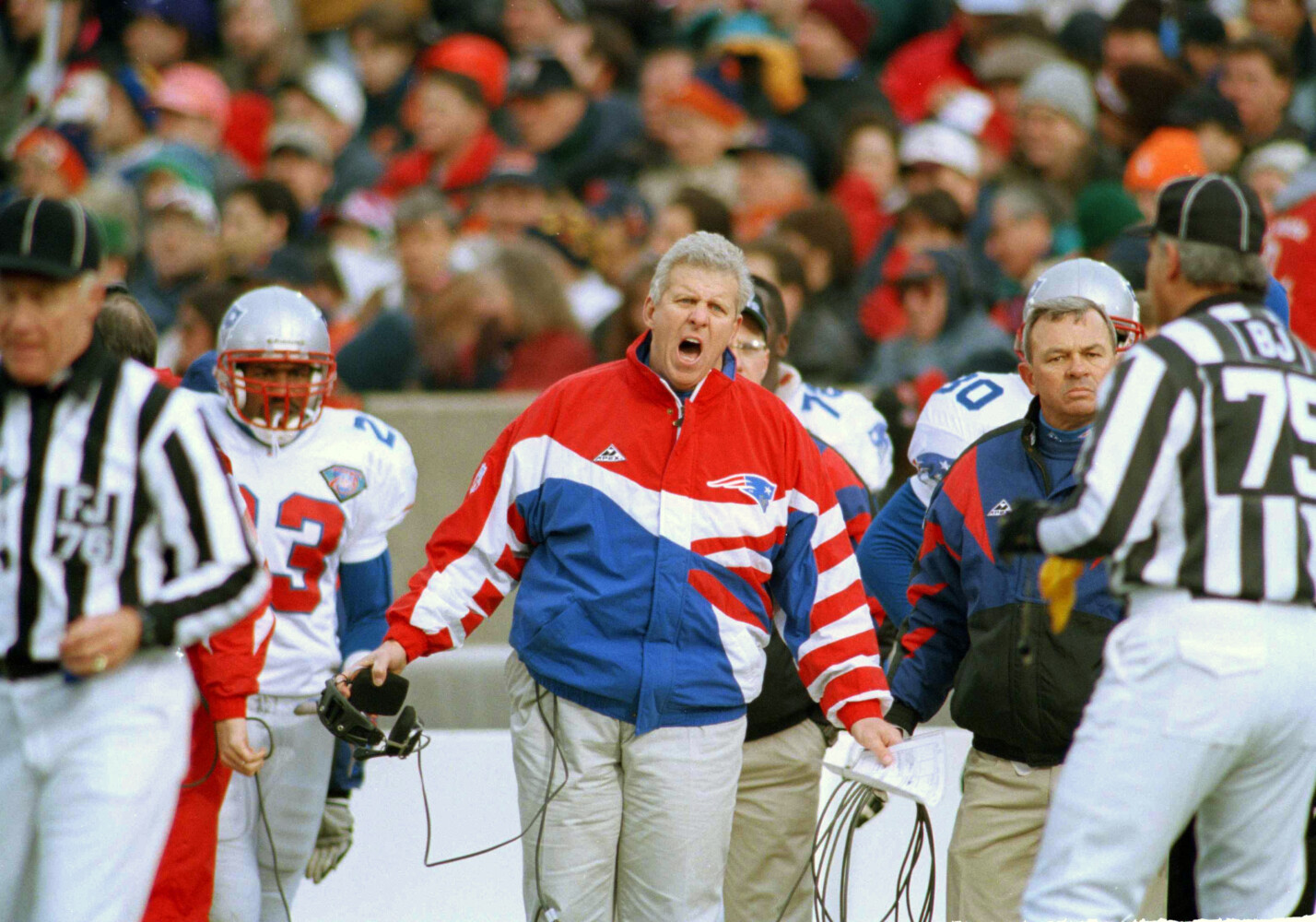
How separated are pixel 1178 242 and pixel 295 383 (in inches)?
109

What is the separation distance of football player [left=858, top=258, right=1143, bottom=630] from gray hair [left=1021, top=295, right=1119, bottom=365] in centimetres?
5

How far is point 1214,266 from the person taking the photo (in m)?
4.29

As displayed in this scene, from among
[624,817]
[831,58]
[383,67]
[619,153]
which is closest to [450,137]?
[619,153]

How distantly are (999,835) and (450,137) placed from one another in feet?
24.5

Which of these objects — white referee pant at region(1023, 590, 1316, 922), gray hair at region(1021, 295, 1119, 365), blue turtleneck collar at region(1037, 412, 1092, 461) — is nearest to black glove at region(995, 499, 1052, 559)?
white referee pant at region(1023, 590, 1316, 922)

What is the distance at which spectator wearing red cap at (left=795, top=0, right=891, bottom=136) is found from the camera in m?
11.5

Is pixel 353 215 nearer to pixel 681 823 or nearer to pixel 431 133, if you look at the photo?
pixel 431 133

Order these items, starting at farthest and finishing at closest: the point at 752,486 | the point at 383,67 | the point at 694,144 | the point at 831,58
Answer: the point at 383,67
the point at 831,58
the point at 694,144
the point at 752,486

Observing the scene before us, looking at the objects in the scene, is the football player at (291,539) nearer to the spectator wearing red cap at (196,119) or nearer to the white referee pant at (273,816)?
the white referee pant at (273,816)

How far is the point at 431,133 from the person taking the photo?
11.6 m

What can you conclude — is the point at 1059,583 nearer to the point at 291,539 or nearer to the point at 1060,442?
the point at 1060,442

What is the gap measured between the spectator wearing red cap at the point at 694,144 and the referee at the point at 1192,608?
22.2ft

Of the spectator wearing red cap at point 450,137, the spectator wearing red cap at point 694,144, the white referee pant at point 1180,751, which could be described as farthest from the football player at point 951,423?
the spectator wearing red cap at point 450,137

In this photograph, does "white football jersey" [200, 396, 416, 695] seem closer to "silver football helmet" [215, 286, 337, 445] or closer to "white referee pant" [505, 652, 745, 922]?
"silver football helmet" [215, 286, 337, 445]
